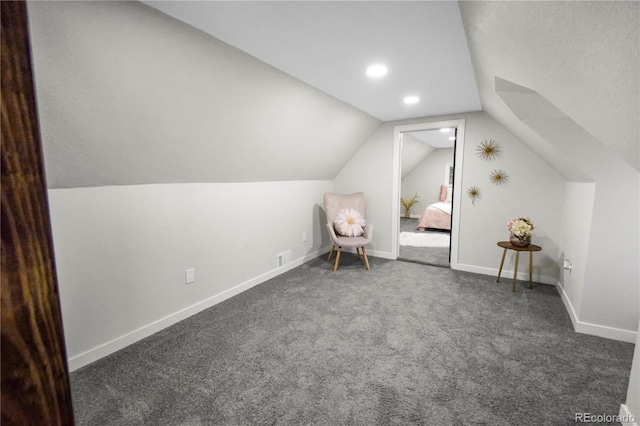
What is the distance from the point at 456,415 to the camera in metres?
1.56

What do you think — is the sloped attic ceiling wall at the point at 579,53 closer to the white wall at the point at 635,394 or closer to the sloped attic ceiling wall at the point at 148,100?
the white wall at the point at 635,394

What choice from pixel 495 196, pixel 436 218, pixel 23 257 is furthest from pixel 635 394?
pixel 436 218

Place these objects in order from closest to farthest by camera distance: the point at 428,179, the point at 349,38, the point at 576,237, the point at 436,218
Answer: the point at 349,38 → the point at 576,237 → the point at 436,218 → the point at 428,179

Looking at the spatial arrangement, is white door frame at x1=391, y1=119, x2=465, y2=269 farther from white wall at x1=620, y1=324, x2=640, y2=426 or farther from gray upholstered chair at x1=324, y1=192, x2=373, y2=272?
white wall at x1=620, y1=324, x2=640, y2=426

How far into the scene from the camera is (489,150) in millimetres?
3537

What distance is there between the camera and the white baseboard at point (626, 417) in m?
1.39

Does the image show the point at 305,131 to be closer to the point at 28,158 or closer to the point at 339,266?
the point at 339,266

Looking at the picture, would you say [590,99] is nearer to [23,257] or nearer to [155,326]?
[23,257]

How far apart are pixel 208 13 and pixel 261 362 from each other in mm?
2056

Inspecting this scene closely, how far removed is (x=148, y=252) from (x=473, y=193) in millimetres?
3515

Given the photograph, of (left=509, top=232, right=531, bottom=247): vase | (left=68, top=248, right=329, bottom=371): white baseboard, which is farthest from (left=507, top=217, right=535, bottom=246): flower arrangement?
(left=68, top=248, right=329, bottom=371): white baseboard

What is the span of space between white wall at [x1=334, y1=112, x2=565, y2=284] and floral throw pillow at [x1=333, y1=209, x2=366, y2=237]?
513 millimetres

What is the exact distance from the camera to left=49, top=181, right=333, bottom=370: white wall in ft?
6.26

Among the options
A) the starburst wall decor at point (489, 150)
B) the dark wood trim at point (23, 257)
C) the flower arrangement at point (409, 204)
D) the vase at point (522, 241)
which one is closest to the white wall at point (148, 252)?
the dark wood trim at point (23, 257)
